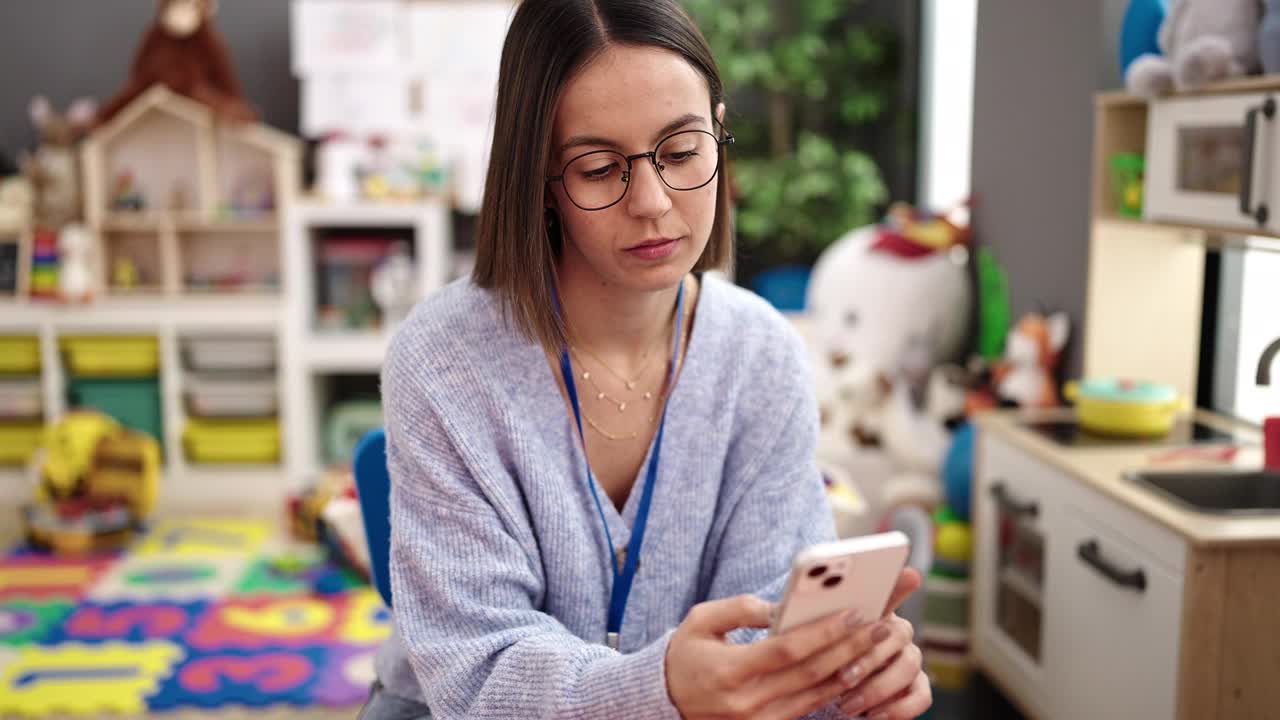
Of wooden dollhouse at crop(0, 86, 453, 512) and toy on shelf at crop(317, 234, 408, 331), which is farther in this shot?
toy on shelf at crop(317, 234, 408, 331)

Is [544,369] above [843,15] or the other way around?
the other way around

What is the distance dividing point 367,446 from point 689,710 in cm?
68

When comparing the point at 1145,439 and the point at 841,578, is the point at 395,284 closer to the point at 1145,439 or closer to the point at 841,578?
the point at 1145,439

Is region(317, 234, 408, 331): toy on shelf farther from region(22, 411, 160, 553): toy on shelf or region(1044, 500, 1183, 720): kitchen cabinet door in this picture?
region(1044, 500, 1183, 720): kitchen cabinet door

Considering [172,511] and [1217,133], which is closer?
[1217,133]

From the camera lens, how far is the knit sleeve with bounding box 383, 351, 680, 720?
112 cm

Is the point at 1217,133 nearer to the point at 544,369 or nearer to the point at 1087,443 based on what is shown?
the point at 1087,443

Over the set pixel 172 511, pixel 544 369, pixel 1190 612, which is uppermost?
pixel 544 369

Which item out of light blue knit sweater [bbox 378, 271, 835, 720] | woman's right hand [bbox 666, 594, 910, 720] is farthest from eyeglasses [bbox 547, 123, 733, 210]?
woman's right hand [bbox 666, 594, 910, 720]

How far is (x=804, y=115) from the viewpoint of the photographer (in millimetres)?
4445

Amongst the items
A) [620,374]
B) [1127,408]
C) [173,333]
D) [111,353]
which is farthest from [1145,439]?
[111,353]

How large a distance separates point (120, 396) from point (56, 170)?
79cm

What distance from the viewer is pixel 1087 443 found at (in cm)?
224

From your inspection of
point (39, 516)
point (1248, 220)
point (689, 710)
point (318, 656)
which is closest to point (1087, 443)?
point (1248, 220)
